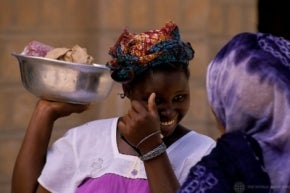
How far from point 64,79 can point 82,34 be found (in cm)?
194

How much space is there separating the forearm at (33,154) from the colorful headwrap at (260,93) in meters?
0.92

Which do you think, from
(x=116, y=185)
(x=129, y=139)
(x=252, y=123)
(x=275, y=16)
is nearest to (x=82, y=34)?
(x=275, y=16)

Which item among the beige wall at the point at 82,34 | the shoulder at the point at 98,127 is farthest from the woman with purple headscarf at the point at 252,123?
the beige wall at the point at 82,34

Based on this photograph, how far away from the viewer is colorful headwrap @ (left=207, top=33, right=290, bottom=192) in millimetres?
2377

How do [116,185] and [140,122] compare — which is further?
[116,185]

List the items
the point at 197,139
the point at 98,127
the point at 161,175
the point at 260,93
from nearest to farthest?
→ the point at 260,93
the point at 161,175
the point at 197,139
the point at 98,127

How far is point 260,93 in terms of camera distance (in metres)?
2.38

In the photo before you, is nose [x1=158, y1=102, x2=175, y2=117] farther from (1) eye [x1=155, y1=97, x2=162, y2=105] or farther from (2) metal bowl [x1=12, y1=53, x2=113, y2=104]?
(2) metal bowl [x1=12, y1=53, x2=113, y2=104]

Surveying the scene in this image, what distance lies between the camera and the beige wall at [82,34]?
4918mm

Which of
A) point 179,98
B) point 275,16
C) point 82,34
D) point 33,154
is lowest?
point 275,16

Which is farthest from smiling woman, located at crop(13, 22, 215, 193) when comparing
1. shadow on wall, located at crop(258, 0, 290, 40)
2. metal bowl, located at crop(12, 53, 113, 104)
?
shadow on wall, located at crop(258, 0, 290, 40)

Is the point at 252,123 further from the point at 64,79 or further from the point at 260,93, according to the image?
the point at 64,79

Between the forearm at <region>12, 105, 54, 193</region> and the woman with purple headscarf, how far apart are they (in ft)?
2.87

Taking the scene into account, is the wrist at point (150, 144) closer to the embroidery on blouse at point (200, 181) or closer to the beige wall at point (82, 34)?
the embroidery on blouse at point (200, 181)
